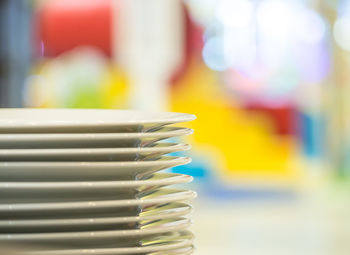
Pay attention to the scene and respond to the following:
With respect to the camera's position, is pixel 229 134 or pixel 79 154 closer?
pixel 79 154

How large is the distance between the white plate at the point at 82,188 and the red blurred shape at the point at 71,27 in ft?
13.1

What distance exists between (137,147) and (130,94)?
12.9 feet

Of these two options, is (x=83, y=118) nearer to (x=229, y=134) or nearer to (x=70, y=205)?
(x=70, y=205)

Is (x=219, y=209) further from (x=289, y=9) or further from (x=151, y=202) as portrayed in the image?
(x=151, y=202)

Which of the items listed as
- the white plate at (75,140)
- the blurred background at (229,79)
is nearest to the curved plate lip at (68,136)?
the white plate at (75,140)

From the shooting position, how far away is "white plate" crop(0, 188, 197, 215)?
0.48 meters

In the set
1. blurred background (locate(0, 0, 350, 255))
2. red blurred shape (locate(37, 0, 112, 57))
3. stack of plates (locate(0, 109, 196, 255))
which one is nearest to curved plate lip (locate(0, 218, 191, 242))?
stack of plates (locate(0, 109, 196, 255))

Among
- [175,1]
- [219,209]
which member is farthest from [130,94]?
[219,209]

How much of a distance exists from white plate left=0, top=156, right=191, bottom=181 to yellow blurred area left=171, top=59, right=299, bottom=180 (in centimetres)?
388

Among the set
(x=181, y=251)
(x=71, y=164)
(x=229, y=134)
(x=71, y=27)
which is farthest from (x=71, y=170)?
(x=71, y=27)

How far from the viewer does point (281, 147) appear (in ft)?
14.6

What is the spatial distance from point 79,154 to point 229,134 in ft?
13.0

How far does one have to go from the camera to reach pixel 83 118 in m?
0.58

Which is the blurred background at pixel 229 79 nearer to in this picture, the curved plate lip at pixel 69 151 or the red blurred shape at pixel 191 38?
the red blurred shape at pixel 191 38
